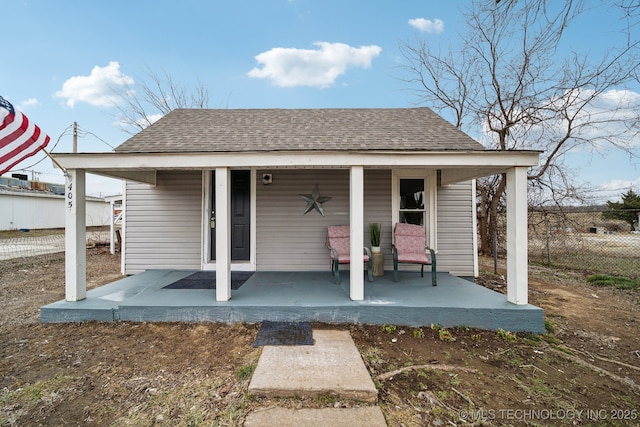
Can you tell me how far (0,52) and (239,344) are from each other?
9372mm

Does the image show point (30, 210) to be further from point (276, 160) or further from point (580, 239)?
point (580, 239)

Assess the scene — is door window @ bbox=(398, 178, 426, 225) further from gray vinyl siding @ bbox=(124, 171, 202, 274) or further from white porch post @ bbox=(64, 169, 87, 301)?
white porch post @ bbox=(64, 169, 87, 301)

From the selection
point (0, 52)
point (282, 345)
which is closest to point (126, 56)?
point (0, 52)

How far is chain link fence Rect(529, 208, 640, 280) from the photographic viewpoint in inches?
272

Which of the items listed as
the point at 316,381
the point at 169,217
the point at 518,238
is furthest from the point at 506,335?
the point at 169,217

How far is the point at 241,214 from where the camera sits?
5.27 m

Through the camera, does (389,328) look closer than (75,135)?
Yes

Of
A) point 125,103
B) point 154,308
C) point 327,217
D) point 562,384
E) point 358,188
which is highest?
point 125,103

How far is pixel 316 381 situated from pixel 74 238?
3538 mm

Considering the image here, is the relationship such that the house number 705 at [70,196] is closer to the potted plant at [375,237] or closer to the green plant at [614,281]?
the potted plant at [375,237]

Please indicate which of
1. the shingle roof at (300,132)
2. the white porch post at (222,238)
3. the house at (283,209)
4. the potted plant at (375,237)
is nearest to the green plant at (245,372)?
the white porch post at (222,238)

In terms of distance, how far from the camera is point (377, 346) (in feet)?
9.53

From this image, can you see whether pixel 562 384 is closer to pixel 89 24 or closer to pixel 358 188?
pixel 358 188

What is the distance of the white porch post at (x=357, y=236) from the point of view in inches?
139
